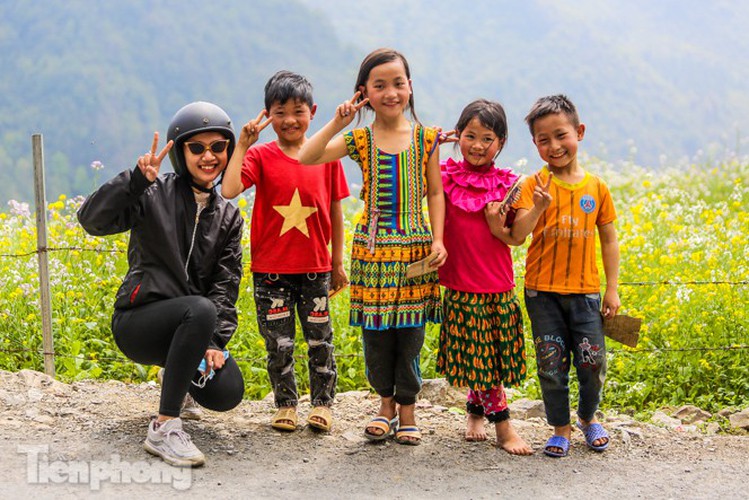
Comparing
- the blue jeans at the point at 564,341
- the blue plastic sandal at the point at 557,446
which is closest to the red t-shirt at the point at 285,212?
the blue jeans at the point at 564,341

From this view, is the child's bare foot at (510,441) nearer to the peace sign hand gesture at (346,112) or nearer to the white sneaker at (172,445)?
the white sneaker at (172,445)

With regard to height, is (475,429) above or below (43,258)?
below

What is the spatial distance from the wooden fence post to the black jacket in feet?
5.00

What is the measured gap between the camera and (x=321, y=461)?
388 centimetres

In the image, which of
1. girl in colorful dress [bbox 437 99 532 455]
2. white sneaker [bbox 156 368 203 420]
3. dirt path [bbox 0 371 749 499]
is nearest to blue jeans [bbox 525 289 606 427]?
girl in colorful dress [bbox 437 99 532 455]

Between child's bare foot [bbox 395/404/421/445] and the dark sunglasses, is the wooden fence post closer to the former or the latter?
the dark sunglasses

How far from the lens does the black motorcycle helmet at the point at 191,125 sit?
13.0 feet

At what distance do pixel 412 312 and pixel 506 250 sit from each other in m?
0.53

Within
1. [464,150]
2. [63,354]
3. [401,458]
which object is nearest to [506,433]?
[401,458]

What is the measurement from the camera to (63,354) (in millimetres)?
5566

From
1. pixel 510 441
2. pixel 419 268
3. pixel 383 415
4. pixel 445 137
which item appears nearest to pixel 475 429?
pixel 510 441

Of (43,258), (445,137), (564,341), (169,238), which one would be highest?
(445,137)

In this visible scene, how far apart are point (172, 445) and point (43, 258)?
2065mm

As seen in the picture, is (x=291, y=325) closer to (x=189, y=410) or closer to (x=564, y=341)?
(x=189, y=410)
